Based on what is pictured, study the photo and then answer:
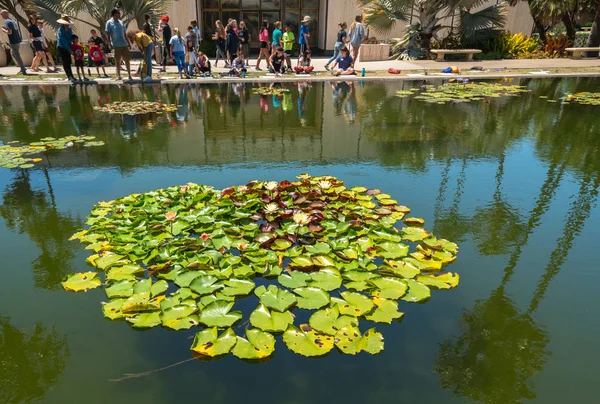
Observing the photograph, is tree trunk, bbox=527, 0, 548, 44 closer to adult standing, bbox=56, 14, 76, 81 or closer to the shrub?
the shrub

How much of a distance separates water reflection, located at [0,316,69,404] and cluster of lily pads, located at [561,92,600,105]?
10.0m

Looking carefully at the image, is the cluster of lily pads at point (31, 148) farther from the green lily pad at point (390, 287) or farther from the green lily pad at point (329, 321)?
the green lily pad at point (390, 287)

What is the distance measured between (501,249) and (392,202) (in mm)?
1065

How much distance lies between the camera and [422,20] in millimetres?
15367

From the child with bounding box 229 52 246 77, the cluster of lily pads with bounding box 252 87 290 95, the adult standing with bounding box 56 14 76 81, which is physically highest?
the adult standing with bounding box 56 14 76 81

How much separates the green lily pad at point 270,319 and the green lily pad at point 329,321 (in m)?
0.15

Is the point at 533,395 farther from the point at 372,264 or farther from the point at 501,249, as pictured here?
the point at 501,249

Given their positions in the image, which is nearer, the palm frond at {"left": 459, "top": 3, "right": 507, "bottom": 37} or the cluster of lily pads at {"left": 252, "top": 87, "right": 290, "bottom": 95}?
the cluster of lily pads at {"left": 252, "top": 87, "right": 290, "bottom": 95}

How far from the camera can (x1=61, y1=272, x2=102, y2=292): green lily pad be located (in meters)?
2.85

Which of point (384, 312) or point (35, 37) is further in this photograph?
point (35, 37)

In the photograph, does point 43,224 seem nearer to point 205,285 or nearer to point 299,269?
point 205,285

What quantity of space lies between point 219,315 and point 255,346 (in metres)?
0.34

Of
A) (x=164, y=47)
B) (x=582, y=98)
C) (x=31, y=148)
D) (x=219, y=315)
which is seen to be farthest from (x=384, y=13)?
(x=219, y=315)

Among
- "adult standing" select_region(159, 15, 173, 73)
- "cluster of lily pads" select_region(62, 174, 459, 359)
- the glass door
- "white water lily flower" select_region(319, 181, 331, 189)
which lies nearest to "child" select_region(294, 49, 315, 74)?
"adult standing" select_region(159, 15, 173, 73)
